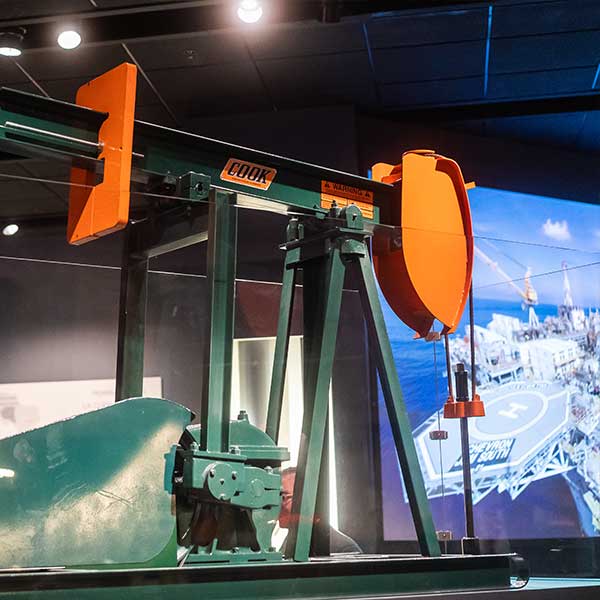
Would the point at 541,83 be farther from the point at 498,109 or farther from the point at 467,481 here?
the point at 467,481

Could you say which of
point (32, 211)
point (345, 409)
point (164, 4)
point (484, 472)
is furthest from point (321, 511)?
point (164, 4)

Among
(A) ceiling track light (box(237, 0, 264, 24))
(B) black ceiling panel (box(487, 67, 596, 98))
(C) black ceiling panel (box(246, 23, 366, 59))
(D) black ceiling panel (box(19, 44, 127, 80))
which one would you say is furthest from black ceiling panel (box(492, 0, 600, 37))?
(D) black ceiling panel (box(19, 44, 127, 80))

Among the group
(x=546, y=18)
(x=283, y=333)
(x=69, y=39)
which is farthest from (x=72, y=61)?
(x=283, y=333)

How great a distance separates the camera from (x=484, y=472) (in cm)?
A: 218

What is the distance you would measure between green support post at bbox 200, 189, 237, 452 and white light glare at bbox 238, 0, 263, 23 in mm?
2693

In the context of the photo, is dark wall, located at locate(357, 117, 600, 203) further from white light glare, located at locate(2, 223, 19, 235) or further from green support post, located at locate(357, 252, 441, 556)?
white light glare, located at locate(2, 223, 19, 235)

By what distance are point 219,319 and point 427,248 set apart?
2.22 feet

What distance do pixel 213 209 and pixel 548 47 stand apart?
366 centimetres

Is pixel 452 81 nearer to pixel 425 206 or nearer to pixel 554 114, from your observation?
pixel 554 114

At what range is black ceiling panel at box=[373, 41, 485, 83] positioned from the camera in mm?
4781

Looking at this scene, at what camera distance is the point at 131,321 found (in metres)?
1.99

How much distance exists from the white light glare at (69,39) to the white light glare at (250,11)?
91 cm

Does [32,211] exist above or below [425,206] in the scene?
below

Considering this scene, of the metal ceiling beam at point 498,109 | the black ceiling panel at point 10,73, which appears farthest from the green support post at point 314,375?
the metal ceiling beam at point 498,109
